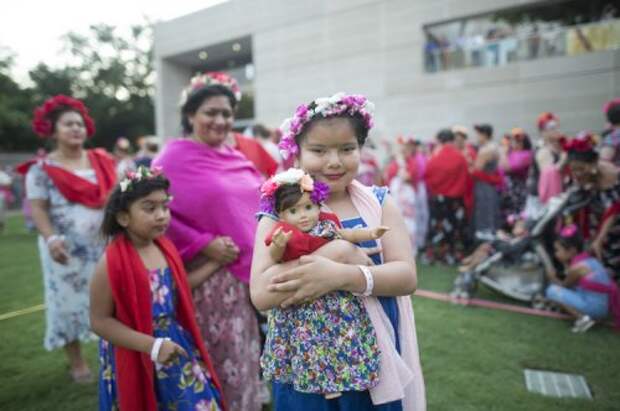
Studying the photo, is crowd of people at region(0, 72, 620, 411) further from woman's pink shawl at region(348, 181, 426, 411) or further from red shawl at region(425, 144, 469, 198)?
red shawl at region(425, 144, 469, 198)

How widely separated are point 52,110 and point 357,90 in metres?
13.9

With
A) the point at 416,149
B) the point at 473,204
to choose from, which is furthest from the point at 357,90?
the point at 473,204

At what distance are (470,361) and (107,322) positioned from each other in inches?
109

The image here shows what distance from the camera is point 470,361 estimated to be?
3.44m

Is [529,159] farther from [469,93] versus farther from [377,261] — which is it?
[469,93]

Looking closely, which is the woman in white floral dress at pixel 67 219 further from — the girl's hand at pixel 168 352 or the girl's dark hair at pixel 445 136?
the girl's dark hair at pixel 445 136

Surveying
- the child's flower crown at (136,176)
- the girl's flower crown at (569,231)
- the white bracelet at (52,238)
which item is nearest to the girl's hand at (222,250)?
the child's flower crown at (136,176)

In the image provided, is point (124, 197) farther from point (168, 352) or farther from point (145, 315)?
point (168, 352)

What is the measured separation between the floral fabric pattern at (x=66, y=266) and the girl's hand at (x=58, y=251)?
161 millimetres

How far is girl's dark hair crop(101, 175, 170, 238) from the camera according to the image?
2.25 meters

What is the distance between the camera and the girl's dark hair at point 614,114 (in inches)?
187

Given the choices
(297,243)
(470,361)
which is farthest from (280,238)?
(470,361)

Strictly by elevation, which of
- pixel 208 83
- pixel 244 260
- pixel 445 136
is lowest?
pixel 244 260

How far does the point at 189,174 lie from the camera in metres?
2.51
